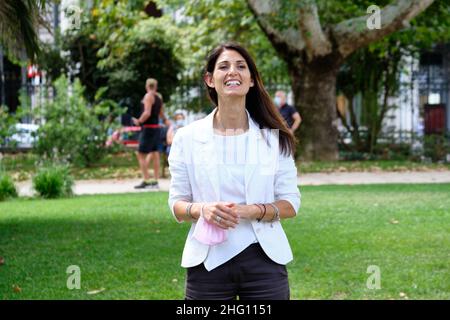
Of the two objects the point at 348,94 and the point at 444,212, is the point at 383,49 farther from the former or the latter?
the point at 444,212

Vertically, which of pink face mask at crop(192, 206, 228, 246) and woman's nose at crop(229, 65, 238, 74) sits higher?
woman's nose at crop(229, 65, 238, 74)

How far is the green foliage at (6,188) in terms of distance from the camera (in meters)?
15.4

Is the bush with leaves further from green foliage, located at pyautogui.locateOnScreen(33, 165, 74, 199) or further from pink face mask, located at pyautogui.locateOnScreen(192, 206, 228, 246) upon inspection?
pink face mask, located at pyautogui.locateOnScreen(192, 206, 228, 246)

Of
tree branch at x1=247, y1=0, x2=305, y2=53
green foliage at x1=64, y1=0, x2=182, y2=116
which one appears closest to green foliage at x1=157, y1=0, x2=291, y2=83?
tree branch at x1=247, y1=0, x2=305, y2=53

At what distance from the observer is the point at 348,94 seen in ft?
88.8

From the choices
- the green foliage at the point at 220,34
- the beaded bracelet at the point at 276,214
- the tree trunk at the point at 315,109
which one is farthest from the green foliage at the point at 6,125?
the beaded bracelet at the point at 276,214

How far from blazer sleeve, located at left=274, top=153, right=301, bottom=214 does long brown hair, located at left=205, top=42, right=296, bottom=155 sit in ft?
0.13

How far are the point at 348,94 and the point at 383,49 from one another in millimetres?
2442

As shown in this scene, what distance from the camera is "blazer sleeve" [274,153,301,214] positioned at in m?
3.99

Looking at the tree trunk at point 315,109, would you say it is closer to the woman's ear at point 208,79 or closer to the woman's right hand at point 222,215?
the woman's ear at point 208,79

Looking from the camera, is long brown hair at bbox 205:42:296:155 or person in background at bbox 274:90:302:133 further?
person in background at bbox 274:90:302:133

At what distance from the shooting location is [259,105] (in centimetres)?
411

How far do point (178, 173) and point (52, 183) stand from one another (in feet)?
38.5

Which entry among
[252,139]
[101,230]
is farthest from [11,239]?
[252,139]
